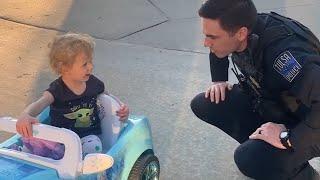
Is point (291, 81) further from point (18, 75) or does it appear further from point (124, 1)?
point (124, 1)

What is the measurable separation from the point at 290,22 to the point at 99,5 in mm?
2722

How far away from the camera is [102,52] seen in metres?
3.92

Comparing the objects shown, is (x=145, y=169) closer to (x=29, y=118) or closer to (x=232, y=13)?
(x=29, y=118)

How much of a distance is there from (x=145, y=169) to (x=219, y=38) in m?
0.59

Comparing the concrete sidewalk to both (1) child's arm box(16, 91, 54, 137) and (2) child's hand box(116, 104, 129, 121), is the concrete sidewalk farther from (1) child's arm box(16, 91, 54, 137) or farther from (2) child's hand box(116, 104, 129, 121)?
(1) child's arm box(16, 91, 54, 137)

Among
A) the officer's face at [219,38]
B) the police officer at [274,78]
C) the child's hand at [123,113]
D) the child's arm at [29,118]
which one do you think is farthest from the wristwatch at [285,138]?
the child's arm at [29,118]

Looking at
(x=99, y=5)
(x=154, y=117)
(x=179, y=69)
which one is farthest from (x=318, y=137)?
(x=99, y=5)

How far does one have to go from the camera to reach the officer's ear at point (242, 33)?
2.17m

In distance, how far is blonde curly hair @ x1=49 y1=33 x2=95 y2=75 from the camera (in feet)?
7.09

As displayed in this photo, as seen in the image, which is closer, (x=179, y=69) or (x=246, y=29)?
(x=246, y=29)

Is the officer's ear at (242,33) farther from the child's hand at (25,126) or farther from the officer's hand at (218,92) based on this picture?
the child's hand at (25,126)

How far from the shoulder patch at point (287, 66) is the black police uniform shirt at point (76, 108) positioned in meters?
0.70

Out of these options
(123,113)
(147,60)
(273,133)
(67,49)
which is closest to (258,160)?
(273,133)

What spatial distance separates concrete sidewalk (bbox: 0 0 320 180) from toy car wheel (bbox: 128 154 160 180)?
0.70 feet
